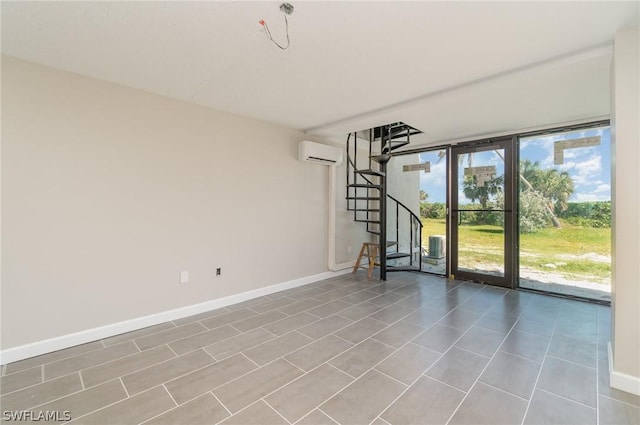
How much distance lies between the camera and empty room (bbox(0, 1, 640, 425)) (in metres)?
1.67

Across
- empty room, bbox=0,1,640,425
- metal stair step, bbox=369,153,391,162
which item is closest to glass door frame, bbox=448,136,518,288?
empty room, bbox=0,1,640,425

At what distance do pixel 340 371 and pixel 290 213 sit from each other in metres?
2.48

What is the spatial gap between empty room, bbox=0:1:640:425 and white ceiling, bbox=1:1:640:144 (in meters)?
0.02

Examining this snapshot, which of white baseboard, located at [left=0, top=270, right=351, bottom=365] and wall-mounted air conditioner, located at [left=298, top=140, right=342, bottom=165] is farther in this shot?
wall-mounted air conditioner, located at [left=298, top=140, right=342, bottom=165]

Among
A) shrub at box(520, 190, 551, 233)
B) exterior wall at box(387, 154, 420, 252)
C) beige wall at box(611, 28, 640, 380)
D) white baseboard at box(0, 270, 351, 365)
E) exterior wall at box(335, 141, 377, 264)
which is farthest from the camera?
exterior wall at box(387, 154, 420, 252)

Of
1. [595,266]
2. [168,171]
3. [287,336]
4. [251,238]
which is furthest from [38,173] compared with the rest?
[595,266]

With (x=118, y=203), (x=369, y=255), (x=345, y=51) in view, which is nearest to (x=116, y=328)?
(x=118, y=203)

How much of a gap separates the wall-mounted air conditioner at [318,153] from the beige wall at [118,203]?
1.50 feet

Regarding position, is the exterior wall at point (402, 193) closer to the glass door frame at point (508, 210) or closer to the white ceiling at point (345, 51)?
the glass door frame at point (508, 210)

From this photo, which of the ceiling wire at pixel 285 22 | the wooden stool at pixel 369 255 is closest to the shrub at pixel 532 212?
the wooden stool at pixel 369 255

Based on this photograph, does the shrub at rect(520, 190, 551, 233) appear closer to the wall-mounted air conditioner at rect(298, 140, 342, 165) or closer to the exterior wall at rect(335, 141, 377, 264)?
the exterior wall at rect(335, 141, 377, 264)

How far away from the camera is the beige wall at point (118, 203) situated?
7.03ft

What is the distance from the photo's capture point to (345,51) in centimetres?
203

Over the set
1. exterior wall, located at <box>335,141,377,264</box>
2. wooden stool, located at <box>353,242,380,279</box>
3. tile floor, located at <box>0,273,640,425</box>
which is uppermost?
exterior wall, located at <box>335,141,377,264</box>
